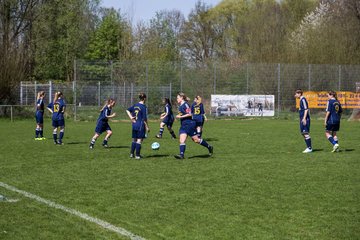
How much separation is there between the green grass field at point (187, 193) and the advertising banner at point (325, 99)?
2368 centimetres

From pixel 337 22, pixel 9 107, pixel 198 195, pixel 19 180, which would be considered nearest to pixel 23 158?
pixel 19 180

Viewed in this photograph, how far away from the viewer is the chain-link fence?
38.3 m

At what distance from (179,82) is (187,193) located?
3126 cm

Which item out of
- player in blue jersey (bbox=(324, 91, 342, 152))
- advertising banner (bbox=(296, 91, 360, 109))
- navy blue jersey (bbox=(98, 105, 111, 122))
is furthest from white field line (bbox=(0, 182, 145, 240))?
advertising banner (bbox=(296, 91, 360, 109))

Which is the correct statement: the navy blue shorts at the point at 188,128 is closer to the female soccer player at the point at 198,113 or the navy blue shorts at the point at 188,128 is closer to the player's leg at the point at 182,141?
the player's leg at the point at 182,141

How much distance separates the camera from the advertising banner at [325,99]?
4006cm

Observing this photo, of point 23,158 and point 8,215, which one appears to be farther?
point 23,158

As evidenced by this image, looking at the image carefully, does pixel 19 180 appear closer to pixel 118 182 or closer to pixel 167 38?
pixel 118 182

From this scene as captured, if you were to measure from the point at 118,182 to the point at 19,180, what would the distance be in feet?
6.49

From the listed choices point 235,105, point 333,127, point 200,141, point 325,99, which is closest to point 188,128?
point 200,141

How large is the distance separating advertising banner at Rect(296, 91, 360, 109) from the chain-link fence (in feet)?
4.87

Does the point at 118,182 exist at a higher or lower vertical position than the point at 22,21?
lower

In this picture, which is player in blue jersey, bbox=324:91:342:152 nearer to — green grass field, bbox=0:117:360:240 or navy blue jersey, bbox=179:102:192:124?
green grass field, bbox=0:117:360:240

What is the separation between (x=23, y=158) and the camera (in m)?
14.9
